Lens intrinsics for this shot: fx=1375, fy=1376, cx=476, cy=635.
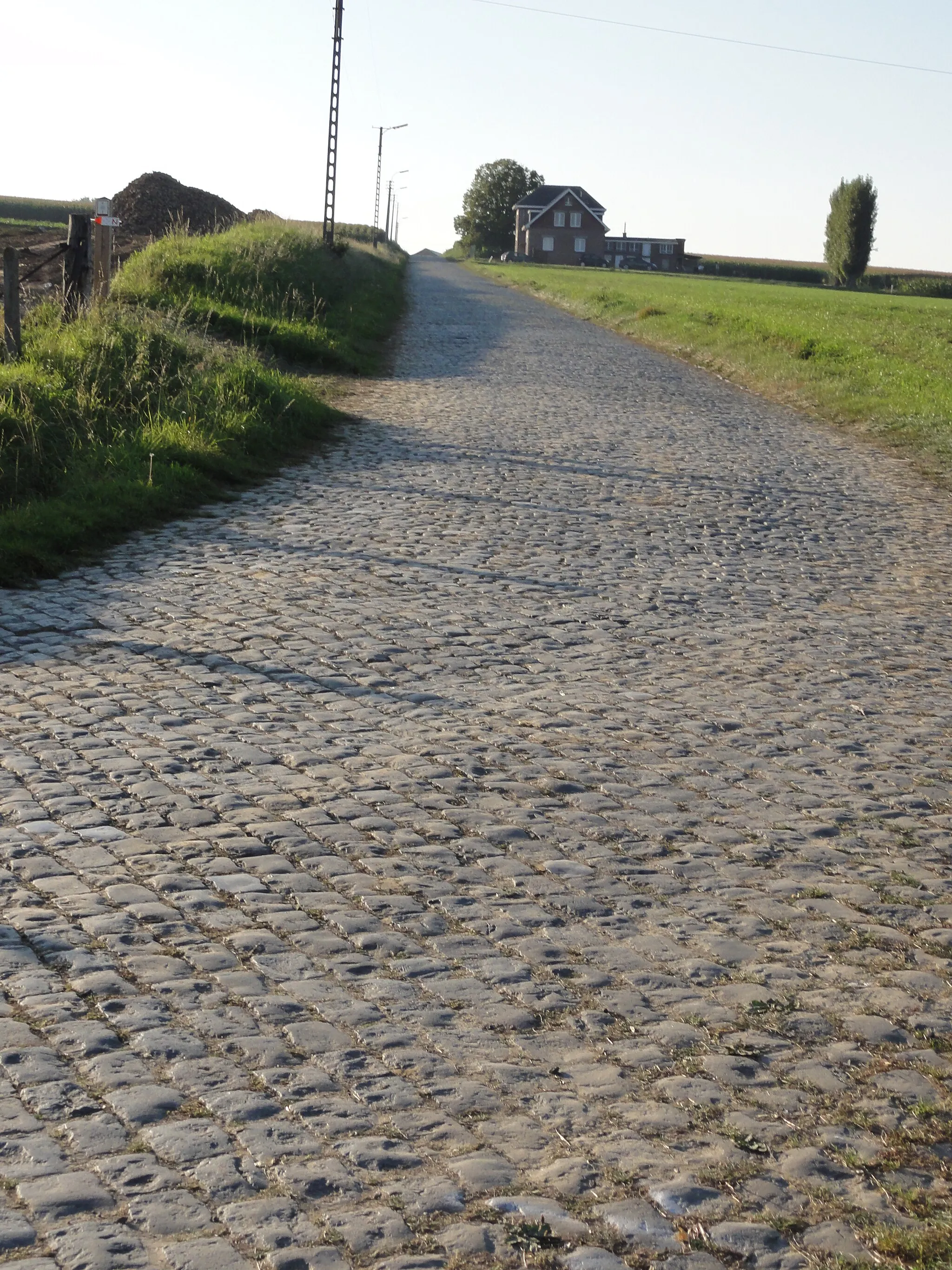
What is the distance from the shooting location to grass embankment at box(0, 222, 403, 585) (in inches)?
404

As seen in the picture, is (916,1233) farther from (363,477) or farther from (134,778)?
(363,477)

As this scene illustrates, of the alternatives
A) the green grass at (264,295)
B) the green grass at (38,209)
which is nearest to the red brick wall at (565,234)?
the green grass at (38,209)

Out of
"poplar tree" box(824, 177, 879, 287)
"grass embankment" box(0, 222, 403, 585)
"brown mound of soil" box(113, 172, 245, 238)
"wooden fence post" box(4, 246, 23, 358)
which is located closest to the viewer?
A: "grass embankment" box(0, 222, 403, 585)

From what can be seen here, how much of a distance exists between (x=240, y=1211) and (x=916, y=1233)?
1467mm

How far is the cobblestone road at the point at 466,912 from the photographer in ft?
10.2

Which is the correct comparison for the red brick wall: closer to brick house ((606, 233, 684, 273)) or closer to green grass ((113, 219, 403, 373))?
brick house ((606, 233, 684, 273))

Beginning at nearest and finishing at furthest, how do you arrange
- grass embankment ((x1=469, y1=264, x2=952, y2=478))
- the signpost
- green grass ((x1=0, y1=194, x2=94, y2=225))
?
the signpost < grass embankment ((x1=469, y1=264, x2=952, y2=478)) < green grass ((x1=0, y1=194, x2=94, y2=225))

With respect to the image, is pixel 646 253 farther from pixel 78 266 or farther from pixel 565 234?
pixel 78 266

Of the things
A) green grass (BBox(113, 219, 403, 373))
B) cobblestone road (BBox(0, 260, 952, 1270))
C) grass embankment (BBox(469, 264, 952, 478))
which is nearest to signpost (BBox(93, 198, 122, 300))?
green grass (BBox(113, 219, 403, 373))

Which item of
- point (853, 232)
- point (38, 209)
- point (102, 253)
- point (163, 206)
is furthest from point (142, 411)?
point (853, 232)

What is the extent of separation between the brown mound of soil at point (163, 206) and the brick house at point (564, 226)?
8440 centimetres

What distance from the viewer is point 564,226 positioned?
134 m

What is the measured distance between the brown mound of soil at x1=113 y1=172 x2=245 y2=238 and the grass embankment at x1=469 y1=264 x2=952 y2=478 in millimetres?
13091

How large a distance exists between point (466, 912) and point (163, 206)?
50043 mm
